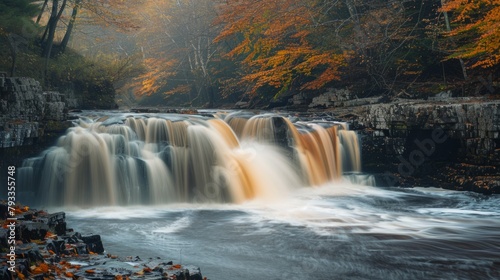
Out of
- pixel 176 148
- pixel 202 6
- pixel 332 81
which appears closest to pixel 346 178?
pixel 176 148

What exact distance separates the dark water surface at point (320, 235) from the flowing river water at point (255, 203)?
0.03m

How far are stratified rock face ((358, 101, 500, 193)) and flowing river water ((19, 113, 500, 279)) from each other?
559mm

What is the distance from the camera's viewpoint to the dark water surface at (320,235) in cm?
696

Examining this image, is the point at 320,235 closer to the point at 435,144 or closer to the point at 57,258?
the point at 57,258

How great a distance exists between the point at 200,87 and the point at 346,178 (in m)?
15.0

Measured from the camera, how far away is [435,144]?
13.9 m

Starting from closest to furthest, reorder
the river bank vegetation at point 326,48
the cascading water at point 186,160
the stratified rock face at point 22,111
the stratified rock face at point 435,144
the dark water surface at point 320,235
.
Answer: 1. the dark water surface at point 320,235
2. the stratified rock face at point 22,111
3. the cascading water at point 186,160
4. the stratified rock face at point 435,144
5. the river bank vegetation at point 326,48

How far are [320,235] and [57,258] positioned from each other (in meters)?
4.70

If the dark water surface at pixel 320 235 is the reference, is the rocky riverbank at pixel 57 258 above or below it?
above

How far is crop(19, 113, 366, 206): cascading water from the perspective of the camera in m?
11.3

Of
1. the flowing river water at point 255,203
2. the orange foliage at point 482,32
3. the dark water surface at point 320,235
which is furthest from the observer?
the orange foliage at point 482,32

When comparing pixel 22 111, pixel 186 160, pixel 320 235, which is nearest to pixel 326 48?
pixel 186 160

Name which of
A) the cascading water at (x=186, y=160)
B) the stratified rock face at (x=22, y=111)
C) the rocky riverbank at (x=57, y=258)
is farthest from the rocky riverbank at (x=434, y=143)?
the rocky riverbank at (x=57, y=258)

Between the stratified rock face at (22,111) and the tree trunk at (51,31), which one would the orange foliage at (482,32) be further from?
the tree trunk at (51,31)
